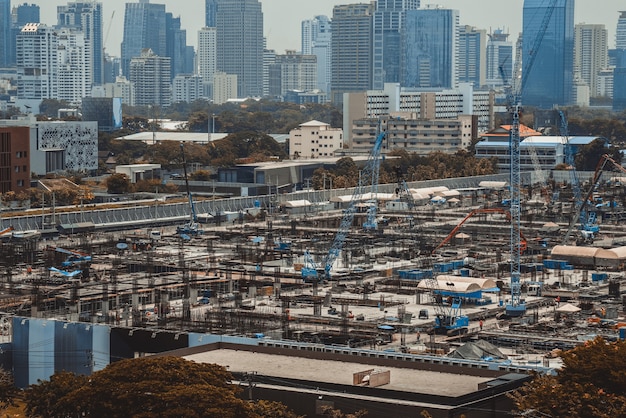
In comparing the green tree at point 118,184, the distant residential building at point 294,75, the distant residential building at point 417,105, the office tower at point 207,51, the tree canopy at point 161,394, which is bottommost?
the green tree at point 118,184

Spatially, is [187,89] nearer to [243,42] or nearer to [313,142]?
[243,42]

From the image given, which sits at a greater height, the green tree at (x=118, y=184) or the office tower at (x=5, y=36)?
the office tower at (x=5, y=36)

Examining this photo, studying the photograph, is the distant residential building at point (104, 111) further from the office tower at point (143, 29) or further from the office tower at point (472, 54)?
the office tower at point (143, 29)

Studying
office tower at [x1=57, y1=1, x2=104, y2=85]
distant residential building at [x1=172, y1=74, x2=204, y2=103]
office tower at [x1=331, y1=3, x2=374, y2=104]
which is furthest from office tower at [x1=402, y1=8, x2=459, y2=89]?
office tower at [x1=57, y1=1, x2=104, y2=85]

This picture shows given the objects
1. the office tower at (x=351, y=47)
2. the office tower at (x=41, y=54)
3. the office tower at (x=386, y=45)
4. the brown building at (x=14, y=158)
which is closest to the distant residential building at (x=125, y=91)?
the office tower at (x=41, y=54)

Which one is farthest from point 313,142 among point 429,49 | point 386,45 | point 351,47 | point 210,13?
point 210,13

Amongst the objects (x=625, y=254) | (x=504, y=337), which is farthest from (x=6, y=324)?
(x=625, y=254)
